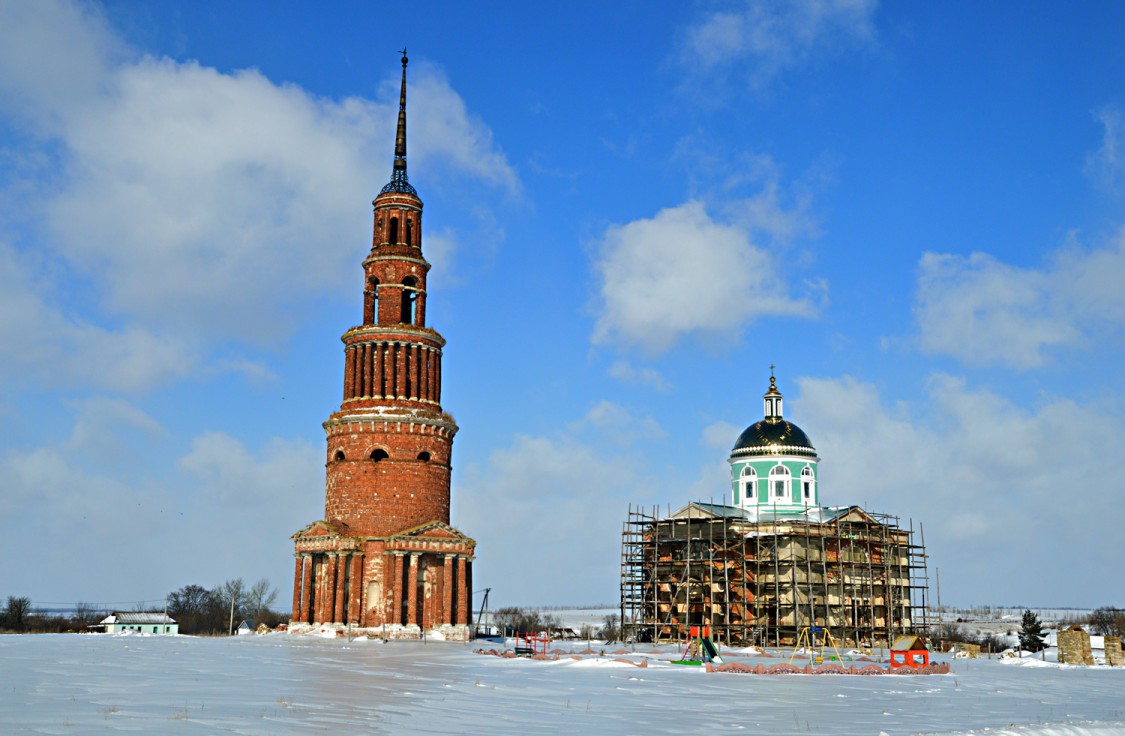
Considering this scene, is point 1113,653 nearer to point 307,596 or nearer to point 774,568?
point 774,568

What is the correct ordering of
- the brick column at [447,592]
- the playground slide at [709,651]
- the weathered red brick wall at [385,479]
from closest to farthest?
the playground slide at [709,651] < the brick column at [447,592] < the weathered red brick wall at [385,479]

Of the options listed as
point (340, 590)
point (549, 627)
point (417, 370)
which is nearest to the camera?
point (340, 590)

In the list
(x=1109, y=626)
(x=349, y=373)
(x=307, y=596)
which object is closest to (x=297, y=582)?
(x=307, y=596)

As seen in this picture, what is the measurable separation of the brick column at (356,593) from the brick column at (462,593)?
16.7ft

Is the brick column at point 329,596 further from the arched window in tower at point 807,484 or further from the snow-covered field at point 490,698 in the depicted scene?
the arched window in tower at point 807,484

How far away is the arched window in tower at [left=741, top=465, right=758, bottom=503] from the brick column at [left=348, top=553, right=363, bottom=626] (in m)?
25.3

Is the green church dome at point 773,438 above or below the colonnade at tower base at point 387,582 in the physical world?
above

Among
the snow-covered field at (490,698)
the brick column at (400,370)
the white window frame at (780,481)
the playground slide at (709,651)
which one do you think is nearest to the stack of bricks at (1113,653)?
the snow-covered field at (490,698)

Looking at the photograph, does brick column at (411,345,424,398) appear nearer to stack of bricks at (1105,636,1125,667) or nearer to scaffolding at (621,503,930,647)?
scaffolding at (621,503,930,647)

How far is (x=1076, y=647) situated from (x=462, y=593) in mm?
29632

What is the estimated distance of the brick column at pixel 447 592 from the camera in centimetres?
5628

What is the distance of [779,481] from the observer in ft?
223

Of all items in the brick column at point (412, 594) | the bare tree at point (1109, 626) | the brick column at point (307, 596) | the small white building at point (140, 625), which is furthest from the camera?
the bare tree at point (1109, 626)

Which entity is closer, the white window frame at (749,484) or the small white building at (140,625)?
the white window frame at (749,484)
